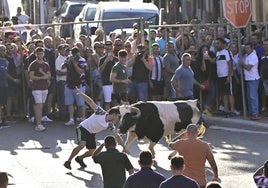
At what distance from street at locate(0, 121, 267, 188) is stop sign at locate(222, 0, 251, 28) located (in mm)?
2537

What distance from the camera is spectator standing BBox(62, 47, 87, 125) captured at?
67.2ft

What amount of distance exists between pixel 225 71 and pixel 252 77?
0.69 m

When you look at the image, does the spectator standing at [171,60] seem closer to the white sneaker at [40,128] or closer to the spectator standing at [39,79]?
the spectator standing at [39,79]

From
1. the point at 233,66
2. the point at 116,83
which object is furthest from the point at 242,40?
the point at 116,83

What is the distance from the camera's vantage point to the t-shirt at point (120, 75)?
1977 cm

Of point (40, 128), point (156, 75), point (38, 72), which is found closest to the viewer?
point (40, 128)

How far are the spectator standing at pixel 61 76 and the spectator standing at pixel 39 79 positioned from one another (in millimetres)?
681

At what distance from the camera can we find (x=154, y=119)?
53.2 ft

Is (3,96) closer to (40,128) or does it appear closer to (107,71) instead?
(40,128)

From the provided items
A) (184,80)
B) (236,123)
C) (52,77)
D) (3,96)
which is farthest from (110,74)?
(236,123)

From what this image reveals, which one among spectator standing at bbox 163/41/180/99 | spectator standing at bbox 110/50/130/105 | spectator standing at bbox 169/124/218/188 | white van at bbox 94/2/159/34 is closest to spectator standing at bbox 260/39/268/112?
spectator standing at bbox 163/41/180/99

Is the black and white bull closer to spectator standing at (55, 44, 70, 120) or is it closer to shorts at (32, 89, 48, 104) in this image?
shorts at (32, 89, 48, 104)

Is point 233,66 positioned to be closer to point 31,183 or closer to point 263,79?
point 263,79

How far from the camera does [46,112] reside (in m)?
21.2
